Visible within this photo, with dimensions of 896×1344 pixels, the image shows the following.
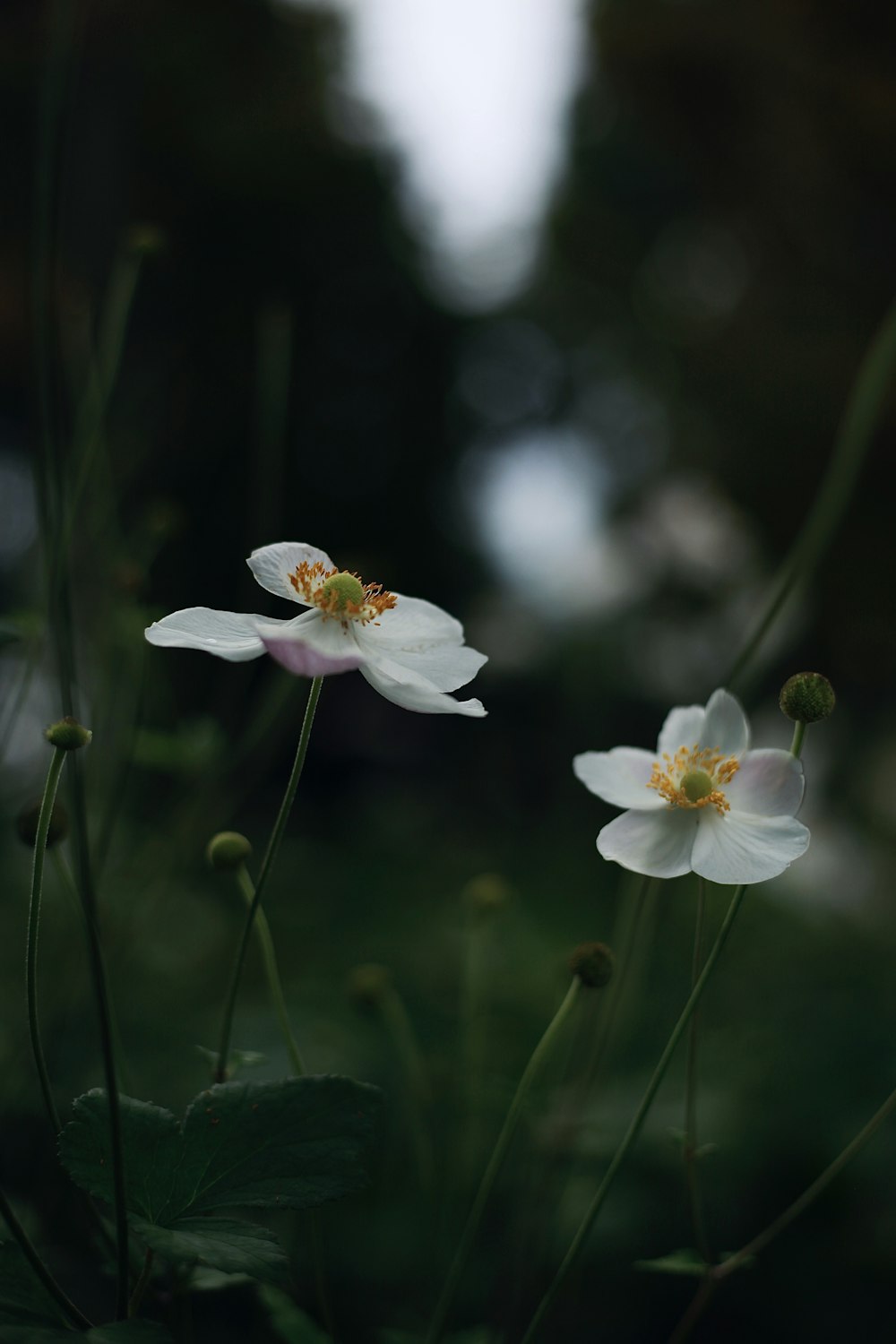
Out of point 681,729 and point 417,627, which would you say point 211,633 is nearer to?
point 417,627

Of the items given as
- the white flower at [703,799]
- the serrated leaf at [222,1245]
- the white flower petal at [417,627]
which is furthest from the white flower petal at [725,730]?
the serrated leaf at [222,1245]

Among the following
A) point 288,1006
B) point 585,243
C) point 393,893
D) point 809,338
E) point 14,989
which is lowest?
point 393,893

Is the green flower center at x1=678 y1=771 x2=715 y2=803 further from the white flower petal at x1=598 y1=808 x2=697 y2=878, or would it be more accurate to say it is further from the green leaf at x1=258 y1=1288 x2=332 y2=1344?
the green leaf at x1=258 y1=1288 x2=332 y2=1344

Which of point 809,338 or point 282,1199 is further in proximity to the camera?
point 809,338

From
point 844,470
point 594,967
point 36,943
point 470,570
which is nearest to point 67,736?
point 36,943

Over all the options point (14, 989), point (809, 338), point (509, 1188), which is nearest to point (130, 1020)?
point (14, 989)

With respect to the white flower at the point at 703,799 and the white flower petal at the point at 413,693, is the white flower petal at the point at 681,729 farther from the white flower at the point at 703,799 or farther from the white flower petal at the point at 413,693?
the white flower petal at the point at 413,693

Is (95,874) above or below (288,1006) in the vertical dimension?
above

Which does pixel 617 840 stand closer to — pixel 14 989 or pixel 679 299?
pixel 14 989
